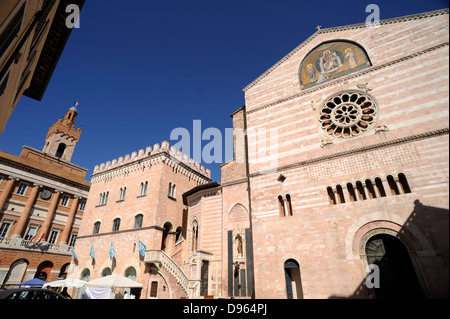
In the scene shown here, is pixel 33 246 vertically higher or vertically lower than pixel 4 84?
lower

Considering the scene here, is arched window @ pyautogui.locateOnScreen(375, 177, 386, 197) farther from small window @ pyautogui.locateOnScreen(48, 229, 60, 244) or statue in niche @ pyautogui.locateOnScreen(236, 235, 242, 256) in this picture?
small window @ pyautogui.locateOnScreen(48, 229, 60, 244)

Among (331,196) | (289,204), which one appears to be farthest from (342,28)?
(289,204)

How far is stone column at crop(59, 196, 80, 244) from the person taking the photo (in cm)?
2850

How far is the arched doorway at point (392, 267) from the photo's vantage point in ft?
24.4

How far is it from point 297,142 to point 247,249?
7.12 meters

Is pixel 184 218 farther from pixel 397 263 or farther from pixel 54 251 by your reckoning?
pixel 397 263

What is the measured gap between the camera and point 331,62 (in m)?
12.7

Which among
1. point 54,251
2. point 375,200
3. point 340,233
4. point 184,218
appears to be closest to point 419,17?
point 375,200

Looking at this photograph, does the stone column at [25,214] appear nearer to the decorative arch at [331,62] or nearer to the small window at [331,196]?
the small window at [331,196]

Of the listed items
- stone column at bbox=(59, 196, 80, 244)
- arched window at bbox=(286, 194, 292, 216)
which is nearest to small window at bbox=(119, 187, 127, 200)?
stone column at bbox=(59, 196, 80, 244)

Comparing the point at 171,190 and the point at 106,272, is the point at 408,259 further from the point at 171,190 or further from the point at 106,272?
the point at 106,272

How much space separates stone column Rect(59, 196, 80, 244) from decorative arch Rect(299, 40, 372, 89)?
31.3m

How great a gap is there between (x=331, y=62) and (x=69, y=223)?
33039 mm

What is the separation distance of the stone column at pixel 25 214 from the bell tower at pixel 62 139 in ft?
35.9
